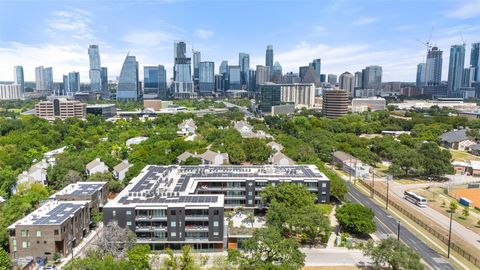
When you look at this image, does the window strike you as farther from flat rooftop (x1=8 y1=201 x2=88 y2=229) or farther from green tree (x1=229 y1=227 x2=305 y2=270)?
green tree (x1=229 y1=227 x2=305 y2=270)

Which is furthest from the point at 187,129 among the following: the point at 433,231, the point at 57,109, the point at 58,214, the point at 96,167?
the point at 433,231

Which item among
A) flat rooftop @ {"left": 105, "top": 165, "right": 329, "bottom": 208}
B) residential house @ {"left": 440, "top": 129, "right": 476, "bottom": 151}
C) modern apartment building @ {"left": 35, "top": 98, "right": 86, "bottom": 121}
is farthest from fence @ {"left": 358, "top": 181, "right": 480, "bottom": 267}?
modern apartment building @ {"left": 35, "top": 98, "right": 86, "bottom": 121}

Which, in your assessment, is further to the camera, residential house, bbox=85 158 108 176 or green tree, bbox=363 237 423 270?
residential house, bbox=85 158 108 176

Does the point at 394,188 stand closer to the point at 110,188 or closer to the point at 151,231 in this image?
the point at 151,231

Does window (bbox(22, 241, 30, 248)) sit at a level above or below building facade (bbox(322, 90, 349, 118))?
below

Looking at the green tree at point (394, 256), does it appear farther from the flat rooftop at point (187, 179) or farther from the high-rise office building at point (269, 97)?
the high-rise office building at point (269, 97)

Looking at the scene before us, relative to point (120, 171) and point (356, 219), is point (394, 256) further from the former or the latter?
point (120, 171)
